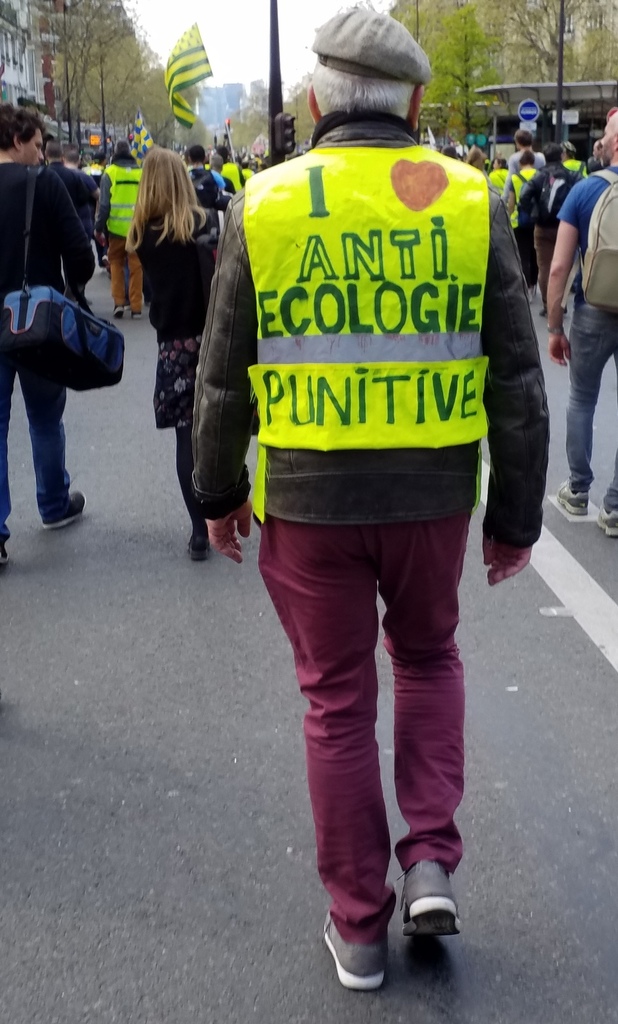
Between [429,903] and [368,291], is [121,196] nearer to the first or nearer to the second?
[368,291]

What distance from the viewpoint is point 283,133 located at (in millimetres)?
22312

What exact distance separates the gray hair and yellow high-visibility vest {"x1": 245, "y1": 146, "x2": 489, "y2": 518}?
9cm

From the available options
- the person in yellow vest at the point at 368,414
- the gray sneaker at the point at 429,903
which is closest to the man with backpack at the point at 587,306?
the person in yellow vest at the point at 368,414

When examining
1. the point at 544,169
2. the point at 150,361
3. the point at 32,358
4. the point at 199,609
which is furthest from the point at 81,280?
the point at 544,169

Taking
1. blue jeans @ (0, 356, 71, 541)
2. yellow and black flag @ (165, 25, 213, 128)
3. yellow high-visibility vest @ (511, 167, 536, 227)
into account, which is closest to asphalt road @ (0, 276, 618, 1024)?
blue jeans @ (0, 356, 71, 541)

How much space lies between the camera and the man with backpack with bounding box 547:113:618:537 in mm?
5727

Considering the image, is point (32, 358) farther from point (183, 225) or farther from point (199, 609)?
point (199, 609)

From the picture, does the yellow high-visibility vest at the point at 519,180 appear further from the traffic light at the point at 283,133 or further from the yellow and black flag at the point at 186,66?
the traffic light at the point at 283,133

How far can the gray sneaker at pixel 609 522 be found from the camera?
624 cm

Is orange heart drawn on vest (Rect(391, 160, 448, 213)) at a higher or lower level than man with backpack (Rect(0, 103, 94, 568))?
higher

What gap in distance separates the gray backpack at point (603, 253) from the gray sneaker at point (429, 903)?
3.63m

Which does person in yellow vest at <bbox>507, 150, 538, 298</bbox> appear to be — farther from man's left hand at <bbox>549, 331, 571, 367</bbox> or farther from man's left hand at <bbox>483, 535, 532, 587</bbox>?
man's left hand at <bbox>483, 535, 532, 587</bbox>

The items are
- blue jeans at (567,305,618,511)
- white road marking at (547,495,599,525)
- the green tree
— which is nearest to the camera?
blue jeans at (567,305,618,511)

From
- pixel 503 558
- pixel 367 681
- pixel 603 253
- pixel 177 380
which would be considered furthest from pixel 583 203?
pixel 367 681
